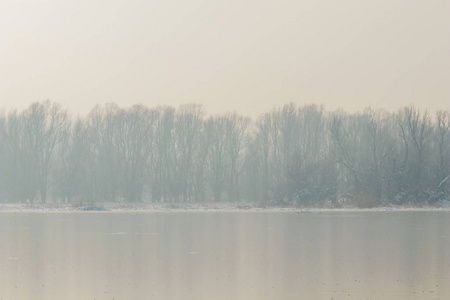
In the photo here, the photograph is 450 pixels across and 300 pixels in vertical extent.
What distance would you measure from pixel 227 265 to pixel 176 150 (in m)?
60.1

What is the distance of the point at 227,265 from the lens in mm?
17297

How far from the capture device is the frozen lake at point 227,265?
13445 mm

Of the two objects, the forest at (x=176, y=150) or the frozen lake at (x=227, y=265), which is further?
the forest at (x=176, y=150)

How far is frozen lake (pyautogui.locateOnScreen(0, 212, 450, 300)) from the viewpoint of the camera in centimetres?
1345

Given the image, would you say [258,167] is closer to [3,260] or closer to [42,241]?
[42,241]

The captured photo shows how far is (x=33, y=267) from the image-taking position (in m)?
17.2

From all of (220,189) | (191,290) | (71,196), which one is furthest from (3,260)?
(220,189)

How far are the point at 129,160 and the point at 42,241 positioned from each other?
50022 mm

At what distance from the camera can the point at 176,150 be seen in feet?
253

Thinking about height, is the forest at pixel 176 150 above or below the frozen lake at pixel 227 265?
above

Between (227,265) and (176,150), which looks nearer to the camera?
(227,265)

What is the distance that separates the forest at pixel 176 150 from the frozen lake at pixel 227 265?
36.0 metres

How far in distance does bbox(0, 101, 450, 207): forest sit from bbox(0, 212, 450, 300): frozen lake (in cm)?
3598

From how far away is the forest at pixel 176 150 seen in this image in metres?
66.6
